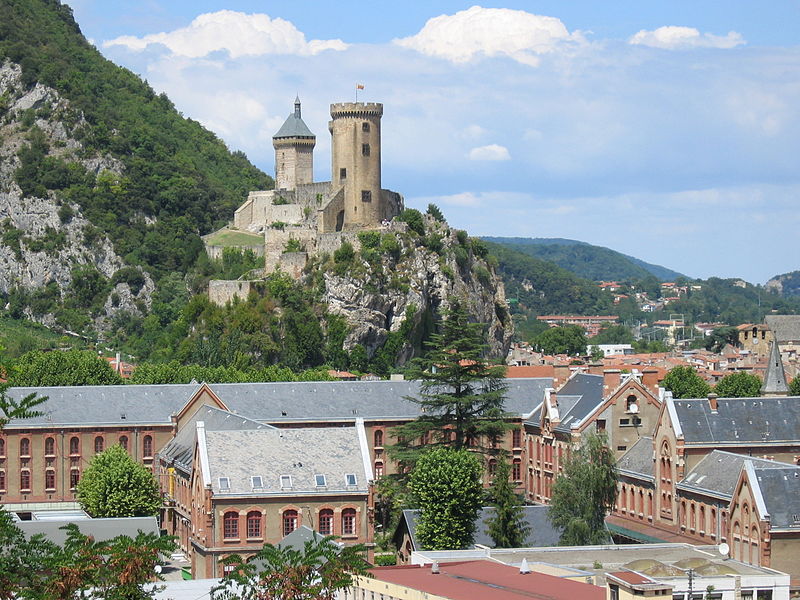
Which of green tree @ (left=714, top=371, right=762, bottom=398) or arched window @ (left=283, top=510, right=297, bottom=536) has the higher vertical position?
green tree @ (left=714, top=371, right=762, bottom=398)

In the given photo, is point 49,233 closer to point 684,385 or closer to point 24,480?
point 684,385

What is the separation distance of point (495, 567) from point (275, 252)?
97429 mm

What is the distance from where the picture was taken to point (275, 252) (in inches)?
6353

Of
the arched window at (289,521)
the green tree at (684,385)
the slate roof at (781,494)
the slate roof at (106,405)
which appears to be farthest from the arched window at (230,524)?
the green tree at (684,385)

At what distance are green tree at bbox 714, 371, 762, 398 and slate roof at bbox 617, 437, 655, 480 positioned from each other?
39.2 meters

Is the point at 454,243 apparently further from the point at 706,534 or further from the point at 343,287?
the point at 706,534

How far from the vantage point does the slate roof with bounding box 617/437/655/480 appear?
91.9 m

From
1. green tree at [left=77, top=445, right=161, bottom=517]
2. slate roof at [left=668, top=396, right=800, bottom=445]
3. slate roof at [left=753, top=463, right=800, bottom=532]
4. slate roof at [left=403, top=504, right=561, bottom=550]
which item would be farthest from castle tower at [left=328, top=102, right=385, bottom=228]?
slate roof at [left=753, top=463, right=800, bottom=532]

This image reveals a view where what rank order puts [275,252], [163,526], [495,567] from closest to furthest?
[495,567] < [163,526] < [275,252]

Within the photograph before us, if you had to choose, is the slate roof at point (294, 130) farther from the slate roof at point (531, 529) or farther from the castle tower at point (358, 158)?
the slate roof at point (531, 529)

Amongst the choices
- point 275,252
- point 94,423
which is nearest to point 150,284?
point 275,252

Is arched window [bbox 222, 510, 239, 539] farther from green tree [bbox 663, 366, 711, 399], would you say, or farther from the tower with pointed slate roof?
green tree [bbox 663, 366, 711, 399]

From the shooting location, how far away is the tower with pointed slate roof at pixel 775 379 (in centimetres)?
12126

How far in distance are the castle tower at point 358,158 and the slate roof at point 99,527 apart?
79.3 meters
